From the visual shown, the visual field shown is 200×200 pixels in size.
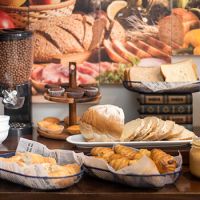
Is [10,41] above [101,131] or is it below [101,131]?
above

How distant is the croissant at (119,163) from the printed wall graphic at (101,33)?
0.93 m

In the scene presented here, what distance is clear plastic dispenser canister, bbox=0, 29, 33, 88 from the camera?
228cm

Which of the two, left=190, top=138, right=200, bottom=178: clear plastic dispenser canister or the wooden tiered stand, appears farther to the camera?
the wooden tiered stand

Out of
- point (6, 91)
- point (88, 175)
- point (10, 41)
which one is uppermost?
point (10, 41)

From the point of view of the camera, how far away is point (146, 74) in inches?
102

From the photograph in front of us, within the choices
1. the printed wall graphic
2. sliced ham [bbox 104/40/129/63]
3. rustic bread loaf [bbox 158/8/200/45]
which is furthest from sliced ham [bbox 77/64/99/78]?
rustic bread loaf [bbox 158/8/200/45]

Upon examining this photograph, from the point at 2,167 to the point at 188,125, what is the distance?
3.17ft

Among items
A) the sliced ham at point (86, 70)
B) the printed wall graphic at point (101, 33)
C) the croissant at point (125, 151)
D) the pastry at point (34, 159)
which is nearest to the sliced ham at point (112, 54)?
the printed wall graphic at point (101, 33)

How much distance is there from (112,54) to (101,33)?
11cm

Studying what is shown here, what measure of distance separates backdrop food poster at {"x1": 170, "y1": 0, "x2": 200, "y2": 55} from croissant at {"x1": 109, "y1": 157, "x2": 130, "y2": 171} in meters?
1.00

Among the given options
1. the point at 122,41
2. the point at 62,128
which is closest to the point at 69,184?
the point at 62,128

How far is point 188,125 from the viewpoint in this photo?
2492mm

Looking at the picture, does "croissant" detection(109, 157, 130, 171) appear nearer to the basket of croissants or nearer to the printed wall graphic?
the basket of croissants

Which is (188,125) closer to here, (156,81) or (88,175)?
(156,81)
